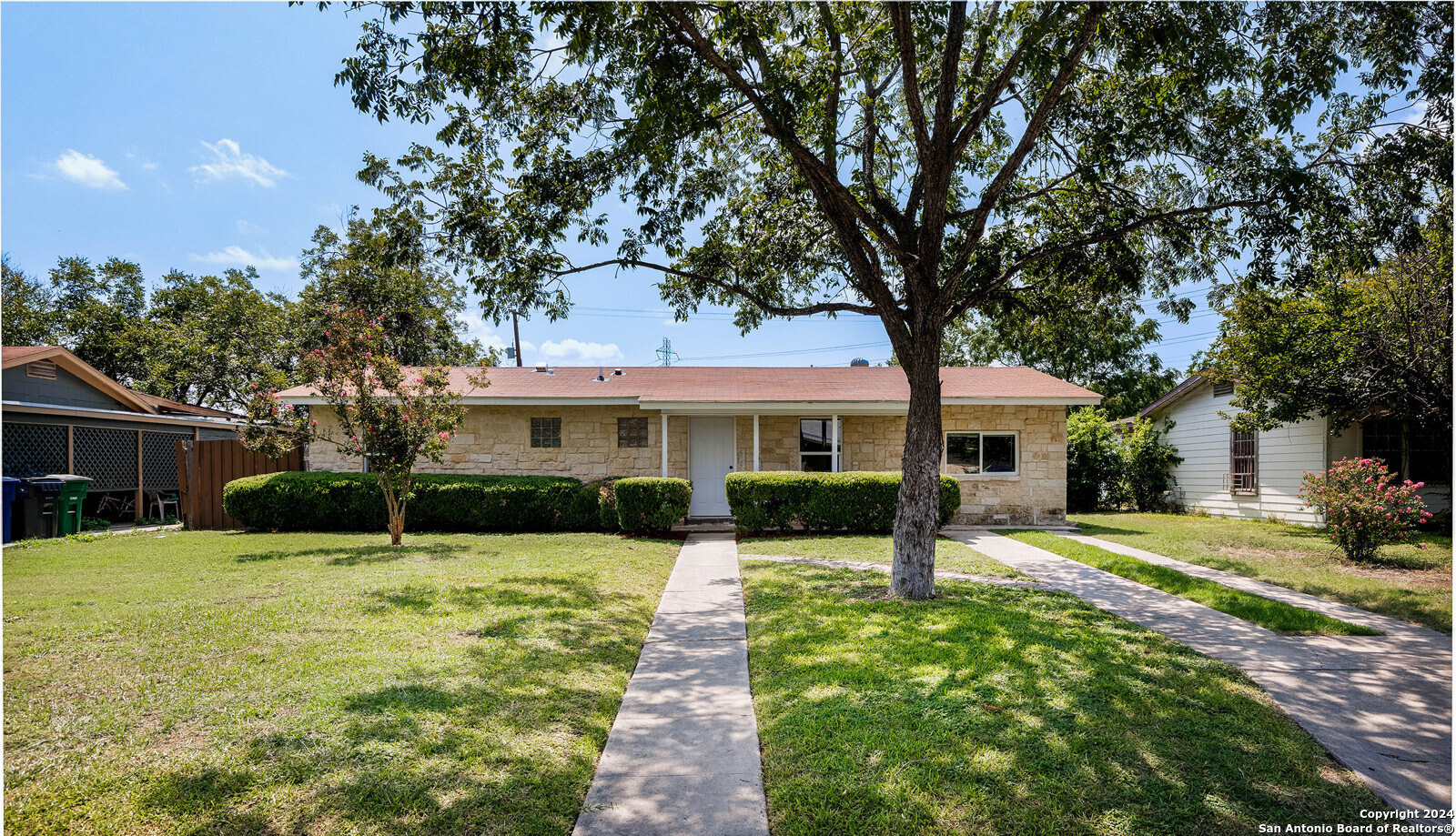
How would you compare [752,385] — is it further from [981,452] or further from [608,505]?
[981,452]

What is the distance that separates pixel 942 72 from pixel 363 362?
865 cm

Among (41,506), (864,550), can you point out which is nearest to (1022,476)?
(864,550)

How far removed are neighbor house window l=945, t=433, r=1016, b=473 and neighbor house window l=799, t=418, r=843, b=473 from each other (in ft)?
8.23

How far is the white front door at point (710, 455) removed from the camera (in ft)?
47.7

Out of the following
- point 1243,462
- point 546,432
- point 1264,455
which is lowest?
point 1243,462

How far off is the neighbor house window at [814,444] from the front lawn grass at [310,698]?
7.33 metres

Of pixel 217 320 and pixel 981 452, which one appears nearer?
pixel 981 452

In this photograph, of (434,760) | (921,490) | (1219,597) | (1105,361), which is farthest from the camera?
(1105,361)

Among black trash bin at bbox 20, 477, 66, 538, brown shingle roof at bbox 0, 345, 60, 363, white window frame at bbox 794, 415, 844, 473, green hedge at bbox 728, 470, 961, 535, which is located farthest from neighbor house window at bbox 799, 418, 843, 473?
brown shingle roof at bbox 0, 345, 60, 363

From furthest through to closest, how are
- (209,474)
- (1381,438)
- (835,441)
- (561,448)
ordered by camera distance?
(561,448) < (835,441) < (1381,438) < (209,474)

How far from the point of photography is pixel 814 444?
1450 cm

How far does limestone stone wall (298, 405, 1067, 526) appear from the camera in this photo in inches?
557

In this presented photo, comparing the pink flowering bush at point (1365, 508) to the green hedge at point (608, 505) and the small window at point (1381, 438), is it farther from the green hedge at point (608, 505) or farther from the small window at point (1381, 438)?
the green hedge at point (608, 505)

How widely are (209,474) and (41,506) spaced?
2.60 m
